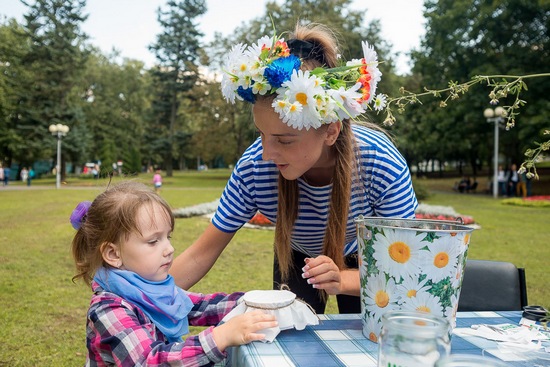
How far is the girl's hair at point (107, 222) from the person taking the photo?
1.73m

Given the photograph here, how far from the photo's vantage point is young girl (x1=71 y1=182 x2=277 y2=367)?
139cm

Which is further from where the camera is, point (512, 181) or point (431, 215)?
point (512, 181)

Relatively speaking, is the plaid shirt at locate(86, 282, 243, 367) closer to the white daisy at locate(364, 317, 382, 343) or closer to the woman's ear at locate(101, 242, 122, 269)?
the woman's ear at locate(101, 242, 122, 269)

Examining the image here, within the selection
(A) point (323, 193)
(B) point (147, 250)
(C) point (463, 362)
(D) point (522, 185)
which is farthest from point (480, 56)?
(C) point (463, 362)

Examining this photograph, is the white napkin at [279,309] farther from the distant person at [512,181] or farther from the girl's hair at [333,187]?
the distant person at [512,181]

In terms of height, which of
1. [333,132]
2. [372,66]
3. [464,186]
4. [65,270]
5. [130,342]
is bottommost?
[65,270]

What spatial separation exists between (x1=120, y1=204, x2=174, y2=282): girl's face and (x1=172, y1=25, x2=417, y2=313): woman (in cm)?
28

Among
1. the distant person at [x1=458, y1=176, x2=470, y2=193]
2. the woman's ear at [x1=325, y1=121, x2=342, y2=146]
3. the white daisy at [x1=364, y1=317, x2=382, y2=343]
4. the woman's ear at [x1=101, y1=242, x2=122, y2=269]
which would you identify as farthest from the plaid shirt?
the distant person at [x1=458, y1=176, x2=470, y2=193]

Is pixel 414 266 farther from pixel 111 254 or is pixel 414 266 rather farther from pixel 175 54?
pixel 175 54

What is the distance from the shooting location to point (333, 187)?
75.7 inches

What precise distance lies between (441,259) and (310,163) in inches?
27.8

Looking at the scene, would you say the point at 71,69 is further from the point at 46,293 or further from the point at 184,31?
the point at 46,293

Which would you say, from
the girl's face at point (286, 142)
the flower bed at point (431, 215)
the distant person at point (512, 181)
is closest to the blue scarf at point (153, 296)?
the girl's face at point (286, 142)

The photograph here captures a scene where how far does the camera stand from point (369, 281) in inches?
50.9
